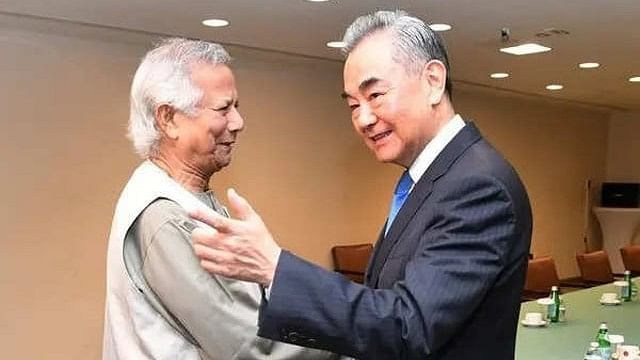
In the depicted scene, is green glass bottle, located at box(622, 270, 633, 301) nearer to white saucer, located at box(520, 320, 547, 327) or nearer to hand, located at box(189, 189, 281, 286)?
white saucer, located at box(520, 320, 547, 327)

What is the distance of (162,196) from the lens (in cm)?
159

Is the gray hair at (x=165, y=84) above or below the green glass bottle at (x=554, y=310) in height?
above

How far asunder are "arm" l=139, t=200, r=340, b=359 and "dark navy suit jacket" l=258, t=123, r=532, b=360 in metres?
0.32

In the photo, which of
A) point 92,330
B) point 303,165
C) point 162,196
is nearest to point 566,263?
point 303,165

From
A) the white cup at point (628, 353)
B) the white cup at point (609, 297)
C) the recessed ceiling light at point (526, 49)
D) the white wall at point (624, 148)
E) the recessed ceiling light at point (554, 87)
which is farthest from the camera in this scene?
the white wall at point (624, 148)

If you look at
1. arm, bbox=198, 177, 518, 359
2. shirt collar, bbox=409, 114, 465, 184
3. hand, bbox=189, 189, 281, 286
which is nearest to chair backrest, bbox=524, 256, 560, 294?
shirt collar, bbox=409, 114, 465, 184

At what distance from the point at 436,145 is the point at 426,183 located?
0.25ft

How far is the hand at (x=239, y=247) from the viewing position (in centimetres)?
112

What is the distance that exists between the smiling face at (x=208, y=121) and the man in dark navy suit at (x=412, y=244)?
42 cm

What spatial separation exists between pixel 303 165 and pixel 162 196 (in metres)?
5.79

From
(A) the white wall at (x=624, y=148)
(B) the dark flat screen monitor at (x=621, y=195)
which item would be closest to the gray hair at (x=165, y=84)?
Answer: (B) the dark flat screen monitor at (x=621, y=195)

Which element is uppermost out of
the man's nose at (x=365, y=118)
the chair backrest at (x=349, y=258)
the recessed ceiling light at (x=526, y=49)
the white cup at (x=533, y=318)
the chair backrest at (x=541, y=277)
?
the recessed ceiling light at (x=526, y=49)

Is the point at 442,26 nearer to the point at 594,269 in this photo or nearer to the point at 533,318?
the point at 533,318

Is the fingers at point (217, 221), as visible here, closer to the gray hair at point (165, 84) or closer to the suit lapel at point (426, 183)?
the suit lapel at point (426, 183)
